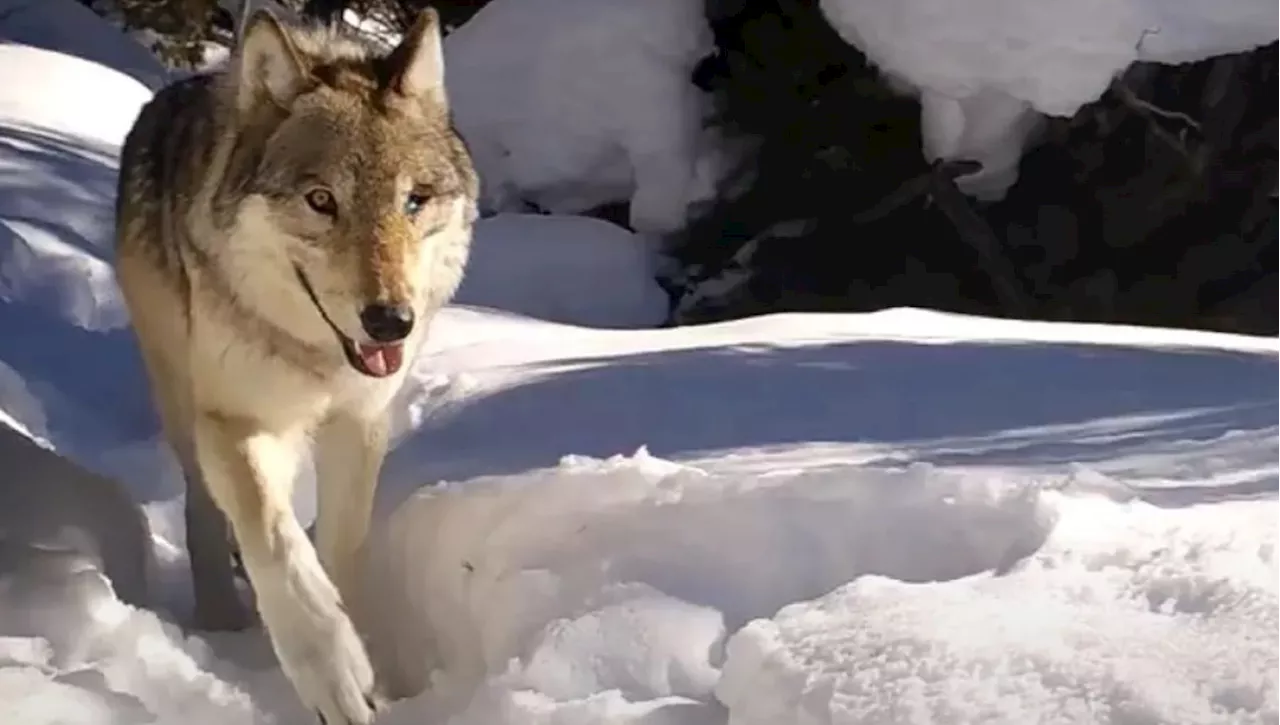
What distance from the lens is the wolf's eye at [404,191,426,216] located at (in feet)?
10.6

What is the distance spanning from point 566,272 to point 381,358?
611 centimetres

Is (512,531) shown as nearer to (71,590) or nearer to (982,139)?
(71,590)

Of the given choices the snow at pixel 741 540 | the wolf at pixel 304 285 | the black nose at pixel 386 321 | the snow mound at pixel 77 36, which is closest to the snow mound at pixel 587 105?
the snow mound at pixel 77 36

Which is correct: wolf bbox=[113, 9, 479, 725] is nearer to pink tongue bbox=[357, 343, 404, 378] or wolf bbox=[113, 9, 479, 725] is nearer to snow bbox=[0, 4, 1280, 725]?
pink tongue bbox=[357, 343, 404, 378]

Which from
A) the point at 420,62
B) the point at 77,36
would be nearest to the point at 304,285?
the point at 420,62

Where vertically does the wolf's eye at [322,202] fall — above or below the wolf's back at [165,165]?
above

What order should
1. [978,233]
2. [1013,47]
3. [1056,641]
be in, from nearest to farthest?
[1056,641]
[1013,47]
[978,233]

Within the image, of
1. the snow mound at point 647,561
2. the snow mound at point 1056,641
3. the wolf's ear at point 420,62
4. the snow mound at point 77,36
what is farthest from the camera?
the snow mound at point 77,36

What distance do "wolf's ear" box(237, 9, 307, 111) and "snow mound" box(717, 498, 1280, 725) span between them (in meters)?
1.62

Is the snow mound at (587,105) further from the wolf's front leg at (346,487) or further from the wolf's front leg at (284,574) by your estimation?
the wolf's front leg at (284,574)

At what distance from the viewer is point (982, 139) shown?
29.9ft

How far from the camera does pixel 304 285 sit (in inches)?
128

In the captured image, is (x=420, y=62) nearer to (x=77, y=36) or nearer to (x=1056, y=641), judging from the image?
(x=1056, y=641)

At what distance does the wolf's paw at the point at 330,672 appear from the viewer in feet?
9.82
